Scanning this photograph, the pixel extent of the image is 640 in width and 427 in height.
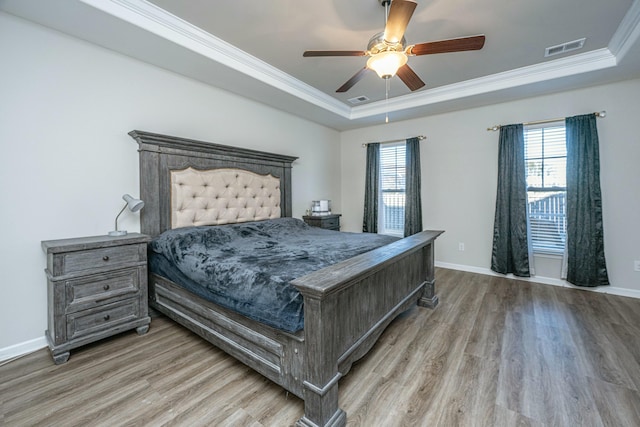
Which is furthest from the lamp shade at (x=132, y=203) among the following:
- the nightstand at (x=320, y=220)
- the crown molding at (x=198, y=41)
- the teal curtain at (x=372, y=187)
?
the teal curtain at (x=372, y=187)

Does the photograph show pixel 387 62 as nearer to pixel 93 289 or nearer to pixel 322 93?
pixel 322 93

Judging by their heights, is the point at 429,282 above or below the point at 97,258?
below

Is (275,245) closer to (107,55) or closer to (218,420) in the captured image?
(218,420)

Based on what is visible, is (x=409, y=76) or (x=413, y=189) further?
(x=413, y=189)

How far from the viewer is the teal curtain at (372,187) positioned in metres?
4.99

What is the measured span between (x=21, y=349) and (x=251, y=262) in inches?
73.2

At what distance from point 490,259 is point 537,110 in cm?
210

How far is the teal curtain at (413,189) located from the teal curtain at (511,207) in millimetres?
1097

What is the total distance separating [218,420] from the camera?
4.71 ft

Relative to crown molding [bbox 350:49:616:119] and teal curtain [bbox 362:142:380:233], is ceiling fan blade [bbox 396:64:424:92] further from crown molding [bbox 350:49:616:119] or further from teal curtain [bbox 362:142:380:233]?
teal curtain [bbox 362:142:380:233]

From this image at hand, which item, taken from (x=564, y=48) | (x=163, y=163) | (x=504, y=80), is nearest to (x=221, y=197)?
(x=163, y=163)

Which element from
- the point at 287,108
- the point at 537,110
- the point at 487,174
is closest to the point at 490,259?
the point at 487,174

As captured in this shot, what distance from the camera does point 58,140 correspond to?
7.23 ft

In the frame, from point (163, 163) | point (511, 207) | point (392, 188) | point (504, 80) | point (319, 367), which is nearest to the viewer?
point (319, 367)
